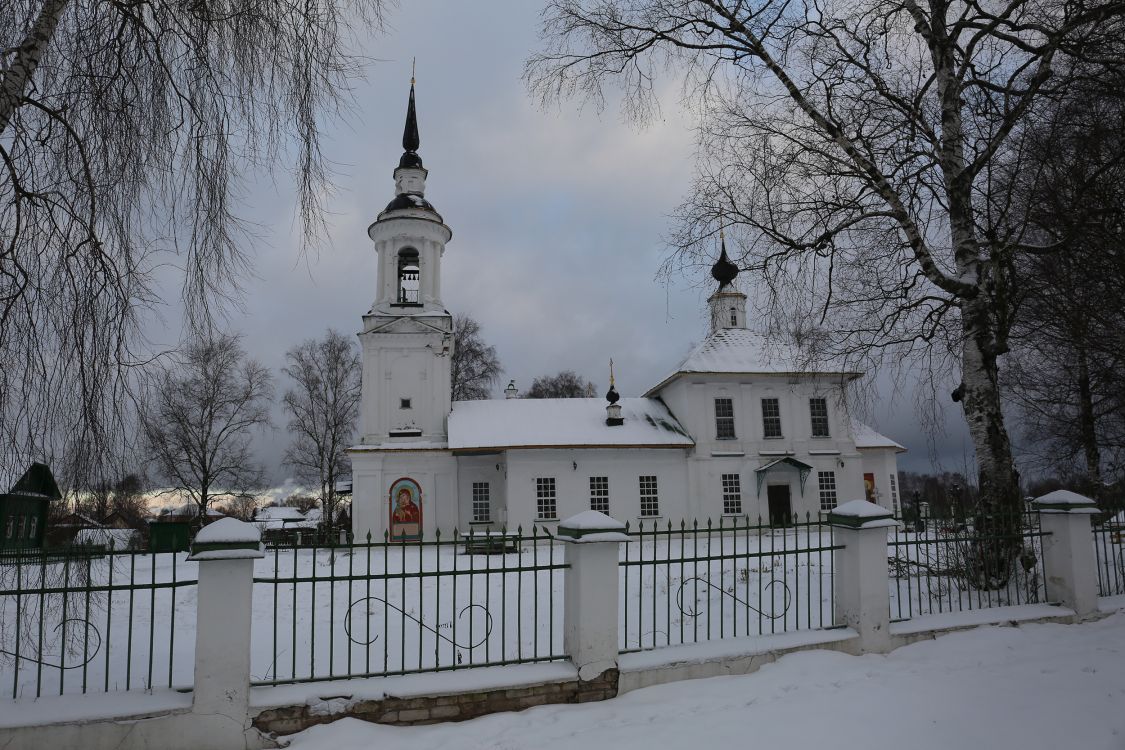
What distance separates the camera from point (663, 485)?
23.9m

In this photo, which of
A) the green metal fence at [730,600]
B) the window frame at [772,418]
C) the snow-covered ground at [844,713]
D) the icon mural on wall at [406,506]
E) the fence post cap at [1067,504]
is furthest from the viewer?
the window frame at [772,418]

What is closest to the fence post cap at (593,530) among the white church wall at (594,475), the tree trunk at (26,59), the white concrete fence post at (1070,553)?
the tree trunk at (26,59)

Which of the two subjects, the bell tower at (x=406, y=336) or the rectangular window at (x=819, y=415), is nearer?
the bell tower at (x=406, y=336)

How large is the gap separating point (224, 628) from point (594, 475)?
751 inches

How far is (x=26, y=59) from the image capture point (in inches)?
147

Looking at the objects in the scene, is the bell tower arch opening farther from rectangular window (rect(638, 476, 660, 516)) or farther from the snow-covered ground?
the snow-covered ground

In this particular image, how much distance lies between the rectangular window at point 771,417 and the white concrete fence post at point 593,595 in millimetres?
20357

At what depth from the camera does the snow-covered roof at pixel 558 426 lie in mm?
23078

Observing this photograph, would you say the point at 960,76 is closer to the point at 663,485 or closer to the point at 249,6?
the point at 249,6

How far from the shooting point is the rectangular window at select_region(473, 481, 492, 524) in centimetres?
2380

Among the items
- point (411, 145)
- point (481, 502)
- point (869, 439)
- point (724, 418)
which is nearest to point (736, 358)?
point (724, 418)

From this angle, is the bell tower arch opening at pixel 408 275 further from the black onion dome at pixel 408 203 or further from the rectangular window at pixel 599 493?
the rectangular window at pixel 599 493

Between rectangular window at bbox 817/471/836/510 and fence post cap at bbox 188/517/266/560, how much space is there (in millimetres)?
23128

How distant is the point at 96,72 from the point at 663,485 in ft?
70.8
